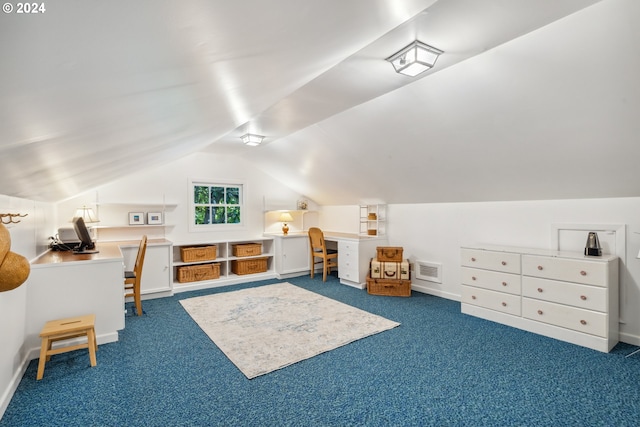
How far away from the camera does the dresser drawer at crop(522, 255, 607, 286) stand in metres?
3.03

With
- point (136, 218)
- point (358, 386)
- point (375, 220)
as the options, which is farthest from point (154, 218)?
point (358, 386)

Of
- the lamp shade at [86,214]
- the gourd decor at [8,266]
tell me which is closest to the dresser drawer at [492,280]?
the gourd decor at [8,266]

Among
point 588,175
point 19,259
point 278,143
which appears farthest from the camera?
point 278,143

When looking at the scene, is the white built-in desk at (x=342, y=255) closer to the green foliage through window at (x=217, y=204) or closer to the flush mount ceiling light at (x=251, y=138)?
the green foliage through window at (x=217, y=204)

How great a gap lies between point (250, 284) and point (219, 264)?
0.65m

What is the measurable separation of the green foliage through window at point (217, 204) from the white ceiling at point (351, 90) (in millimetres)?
1383

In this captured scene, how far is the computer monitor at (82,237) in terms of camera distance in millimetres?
3736

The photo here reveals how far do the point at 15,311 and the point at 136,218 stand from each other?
295 centimetres

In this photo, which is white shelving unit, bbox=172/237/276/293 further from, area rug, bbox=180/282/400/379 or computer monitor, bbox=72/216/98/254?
computer monitor, bbox=72/216/98/254

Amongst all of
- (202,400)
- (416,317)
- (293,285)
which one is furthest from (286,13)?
(293,285)

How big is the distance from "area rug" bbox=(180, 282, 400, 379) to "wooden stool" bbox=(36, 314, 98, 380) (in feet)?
3.48

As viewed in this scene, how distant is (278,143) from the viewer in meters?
5.21

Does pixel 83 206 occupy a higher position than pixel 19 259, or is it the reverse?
pixel 83 206

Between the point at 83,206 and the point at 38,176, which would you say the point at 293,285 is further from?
the point at 38,176
